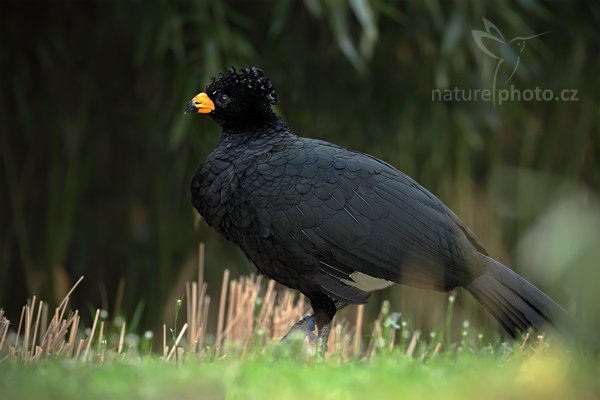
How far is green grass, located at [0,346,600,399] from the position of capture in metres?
2.08

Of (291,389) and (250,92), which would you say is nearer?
(291,389)

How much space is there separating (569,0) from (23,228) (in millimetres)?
3342

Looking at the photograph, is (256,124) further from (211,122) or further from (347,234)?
(211,122)

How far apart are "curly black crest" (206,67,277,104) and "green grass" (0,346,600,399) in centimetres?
115

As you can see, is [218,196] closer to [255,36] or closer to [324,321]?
[324,321]

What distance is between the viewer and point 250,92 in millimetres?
3531

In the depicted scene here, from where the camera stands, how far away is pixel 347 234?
318cm

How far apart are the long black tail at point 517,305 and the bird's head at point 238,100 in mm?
1016

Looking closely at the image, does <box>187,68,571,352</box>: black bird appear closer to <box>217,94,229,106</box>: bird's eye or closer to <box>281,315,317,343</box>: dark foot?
<box>281,315,317,343</box>: dark foot

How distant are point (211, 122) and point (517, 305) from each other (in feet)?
7.52

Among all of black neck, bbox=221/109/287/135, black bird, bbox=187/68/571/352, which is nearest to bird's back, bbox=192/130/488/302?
black bird, bbox=187/68/571/352

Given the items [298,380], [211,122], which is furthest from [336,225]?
[211,122]

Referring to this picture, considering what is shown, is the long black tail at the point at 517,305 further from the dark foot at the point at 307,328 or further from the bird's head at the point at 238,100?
the bird's head at the point at 238,100

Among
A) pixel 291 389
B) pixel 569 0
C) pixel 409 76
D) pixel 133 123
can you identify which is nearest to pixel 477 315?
pixel 409 76
